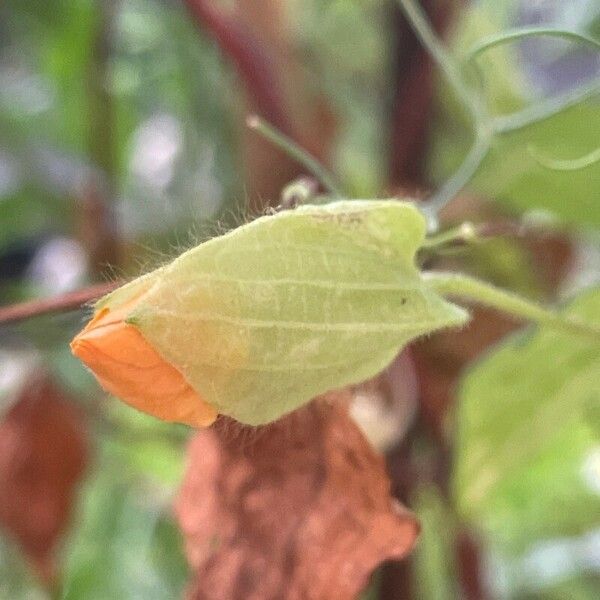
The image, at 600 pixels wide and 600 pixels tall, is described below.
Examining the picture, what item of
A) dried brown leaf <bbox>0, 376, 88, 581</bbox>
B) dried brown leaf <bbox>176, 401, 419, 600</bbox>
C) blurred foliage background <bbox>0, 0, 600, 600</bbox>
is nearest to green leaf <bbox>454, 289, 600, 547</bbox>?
blurred foliage background <bbox>0, 0, 600, 600</bbox>

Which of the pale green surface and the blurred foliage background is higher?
the pale green surface

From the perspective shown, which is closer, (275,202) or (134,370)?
(134,370)

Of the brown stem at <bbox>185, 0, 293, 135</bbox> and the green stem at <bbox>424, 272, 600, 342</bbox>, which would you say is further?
the brown stem at <bbox>185, 0, 293, 135</bbox>

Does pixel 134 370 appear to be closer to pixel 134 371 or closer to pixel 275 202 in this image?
pixel 134 371

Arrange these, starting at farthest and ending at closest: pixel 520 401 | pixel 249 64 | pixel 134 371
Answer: pixel 249 64
pixel 520 401
pixel 134 371

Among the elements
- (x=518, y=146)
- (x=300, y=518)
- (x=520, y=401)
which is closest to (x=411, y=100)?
(x=518, y=146)

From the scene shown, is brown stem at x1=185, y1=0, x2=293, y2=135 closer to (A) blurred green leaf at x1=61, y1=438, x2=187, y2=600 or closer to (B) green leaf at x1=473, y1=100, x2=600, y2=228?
(B) green leaf at x1=473, y1=100, x2=600, y2=228

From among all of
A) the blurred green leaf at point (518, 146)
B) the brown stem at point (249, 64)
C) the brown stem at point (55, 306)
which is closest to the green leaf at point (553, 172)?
the blurred green leaf at point (518, 146)

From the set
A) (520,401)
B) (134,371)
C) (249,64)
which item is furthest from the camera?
(249,64)
